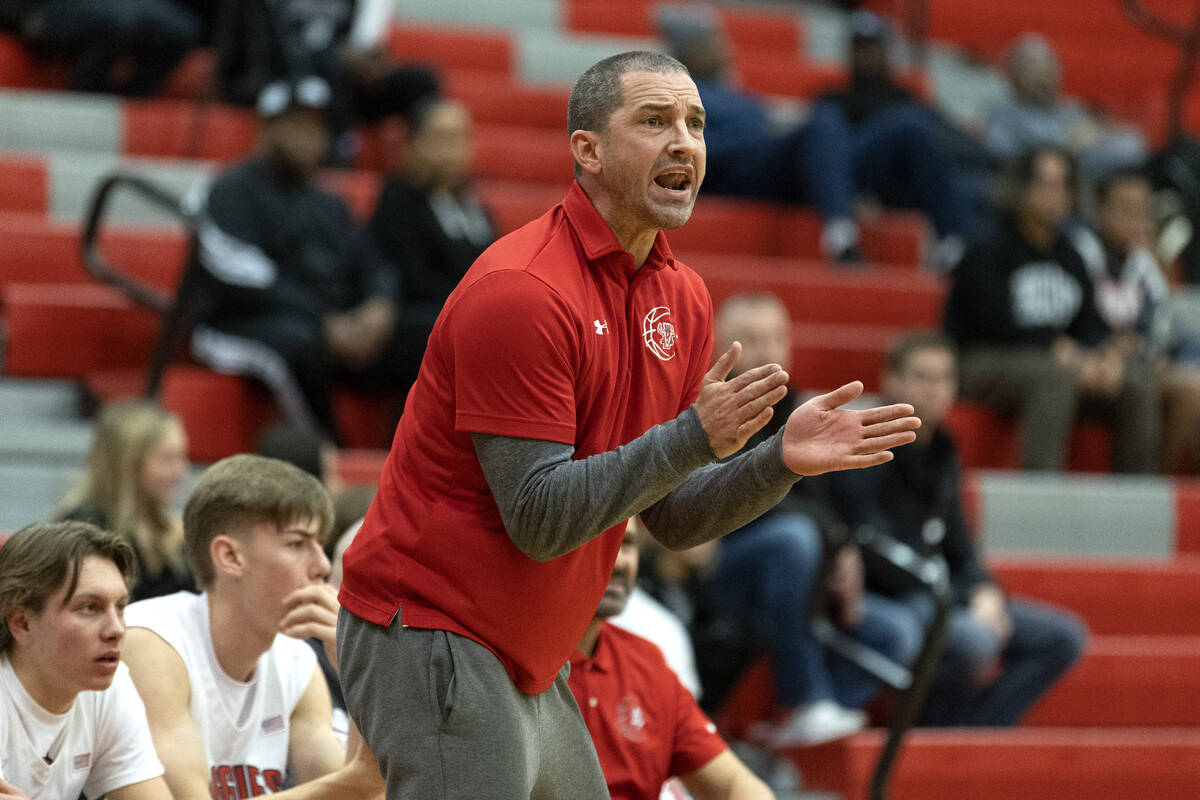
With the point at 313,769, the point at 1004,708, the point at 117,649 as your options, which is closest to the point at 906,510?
the point at 1004,708

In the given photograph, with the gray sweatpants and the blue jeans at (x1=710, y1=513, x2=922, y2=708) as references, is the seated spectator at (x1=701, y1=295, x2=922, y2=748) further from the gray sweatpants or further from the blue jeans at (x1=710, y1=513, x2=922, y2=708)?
the gray sweatpants

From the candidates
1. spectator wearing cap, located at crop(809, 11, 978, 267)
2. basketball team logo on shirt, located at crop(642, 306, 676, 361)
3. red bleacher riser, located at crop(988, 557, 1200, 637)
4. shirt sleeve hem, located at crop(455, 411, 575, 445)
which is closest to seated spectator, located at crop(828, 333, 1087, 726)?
red bleacher riser, located at crop(988, 557, 1200, 637)

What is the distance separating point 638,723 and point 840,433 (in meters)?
1.18

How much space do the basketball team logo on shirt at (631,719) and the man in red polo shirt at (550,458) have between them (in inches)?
27.2

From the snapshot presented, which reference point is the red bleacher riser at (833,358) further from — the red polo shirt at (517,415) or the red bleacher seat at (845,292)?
the red polo shirt at (517,415)

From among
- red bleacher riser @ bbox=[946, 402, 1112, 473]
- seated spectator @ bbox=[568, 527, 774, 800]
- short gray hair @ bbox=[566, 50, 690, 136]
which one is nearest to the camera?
short gray hair @ bbox=[566, 50, 690, 136]

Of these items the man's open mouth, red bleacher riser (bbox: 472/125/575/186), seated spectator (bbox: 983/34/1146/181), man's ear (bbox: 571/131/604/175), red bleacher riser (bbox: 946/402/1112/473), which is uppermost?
man's ear (bbox: 571/131/604/175)

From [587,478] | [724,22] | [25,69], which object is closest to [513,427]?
[587,478]

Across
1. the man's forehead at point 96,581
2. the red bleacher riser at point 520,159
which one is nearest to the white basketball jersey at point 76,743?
the man's forehead at point 96,581

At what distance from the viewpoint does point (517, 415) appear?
6.77ft

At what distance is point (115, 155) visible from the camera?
261 inches

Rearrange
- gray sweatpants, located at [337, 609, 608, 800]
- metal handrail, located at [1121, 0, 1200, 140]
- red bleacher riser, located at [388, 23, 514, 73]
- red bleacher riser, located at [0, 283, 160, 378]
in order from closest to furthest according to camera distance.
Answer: gray sweatpants, located at [337, 609, 608, 800], red bleacher riser, located at [0, 283, 160, 378], metal handrail, located at [1121, 0, 1200, 140], red bleacher riser, located at [388, 23, 514, 73]

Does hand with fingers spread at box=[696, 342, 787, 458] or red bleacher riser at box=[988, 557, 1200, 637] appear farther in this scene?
red bleacher riser at box=[988, 557, 1200, 637]

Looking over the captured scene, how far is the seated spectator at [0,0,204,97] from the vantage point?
664 cm
